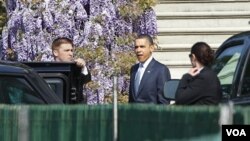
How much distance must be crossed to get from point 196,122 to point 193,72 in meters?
2.27

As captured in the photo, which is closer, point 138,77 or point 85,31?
point 138,77

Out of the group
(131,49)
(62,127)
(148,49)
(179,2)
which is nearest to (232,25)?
(179,2)

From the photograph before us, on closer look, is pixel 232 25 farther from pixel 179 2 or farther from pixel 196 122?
pixel 196 122

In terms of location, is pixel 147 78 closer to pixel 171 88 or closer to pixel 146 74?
pixel 146 74

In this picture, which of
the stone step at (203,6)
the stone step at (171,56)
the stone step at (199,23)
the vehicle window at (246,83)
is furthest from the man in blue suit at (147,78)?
the stone step at (203,6)

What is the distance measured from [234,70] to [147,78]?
1.52m

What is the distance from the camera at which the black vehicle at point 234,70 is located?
20.4 feet

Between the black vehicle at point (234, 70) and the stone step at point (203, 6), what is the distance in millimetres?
6776

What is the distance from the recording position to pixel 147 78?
25.9ft

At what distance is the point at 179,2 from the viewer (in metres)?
13.9

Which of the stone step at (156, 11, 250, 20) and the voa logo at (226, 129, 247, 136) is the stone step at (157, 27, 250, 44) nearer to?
the stone step at (156, 11, 250, 20)

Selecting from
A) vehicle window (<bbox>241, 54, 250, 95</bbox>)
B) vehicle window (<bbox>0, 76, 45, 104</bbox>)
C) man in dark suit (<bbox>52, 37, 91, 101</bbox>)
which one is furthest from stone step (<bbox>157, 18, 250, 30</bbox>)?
vehicle window (<bbox>0, 76, 45, 104</bbox>)

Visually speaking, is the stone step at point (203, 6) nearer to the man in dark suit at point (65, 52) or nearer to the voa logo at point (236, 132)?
the man in dark suit at point (65, 52)

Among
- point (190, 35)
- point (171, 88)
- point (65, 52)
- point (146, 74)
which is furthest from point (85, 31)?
point (171, 88)
